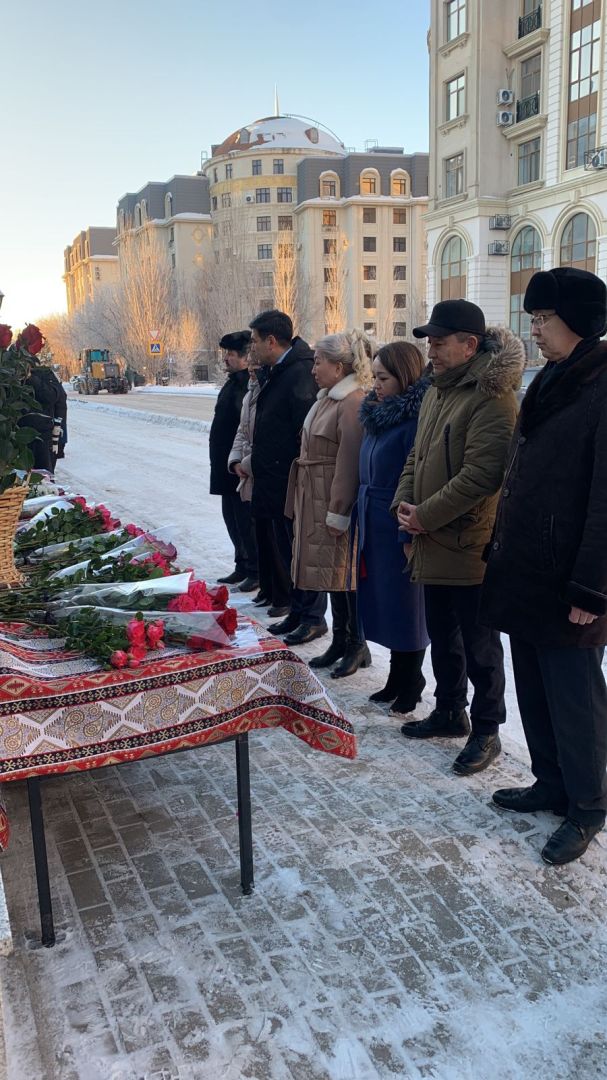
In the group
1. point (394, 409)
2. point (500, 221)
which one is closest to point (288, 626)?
point (394, 409)

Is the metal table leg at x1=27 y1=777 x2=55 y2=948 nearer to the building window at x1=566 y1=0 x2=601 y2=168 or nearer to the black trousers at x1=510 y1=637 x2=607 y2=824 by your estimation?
the black trousers at x1=510 y1=637 x2=607 y2=824

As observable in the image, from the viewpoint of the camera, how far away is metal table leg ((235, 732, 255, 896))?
8.68 ft

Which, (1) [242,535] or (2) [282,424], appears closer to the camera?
(2) [282,424]

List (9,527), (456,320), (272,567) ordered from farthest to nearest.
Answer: (272,567), (9,527), (456,320)

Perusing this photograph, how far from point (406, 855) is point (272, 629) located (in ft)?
8.28

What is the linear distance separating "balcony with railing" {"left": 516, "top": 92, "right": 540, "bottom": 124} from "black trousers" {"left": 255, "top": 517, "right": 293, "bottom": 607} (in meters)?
29.7

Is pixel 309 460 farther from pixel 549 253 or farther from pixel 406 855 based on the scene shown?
pixel 549 253

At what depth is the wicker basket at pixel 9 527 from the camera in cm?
329

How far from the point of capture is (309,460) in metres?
4.52

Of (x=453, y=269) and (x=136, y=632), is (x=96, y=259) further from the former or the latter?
(x=136, y=632)

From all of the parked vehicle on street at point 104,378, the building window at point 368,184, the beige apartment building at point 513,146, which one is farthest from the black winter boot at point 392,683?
the building window at point 368,184

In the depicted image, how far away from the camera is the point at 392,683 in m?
4.15

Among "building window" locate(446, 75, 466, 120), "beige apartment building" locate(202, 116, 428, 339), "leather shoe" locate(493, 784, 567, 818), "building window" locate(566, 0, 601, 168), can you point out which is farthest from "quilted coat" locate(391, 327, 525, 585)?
"beige apartment building" locate(202, 116, 428, 339)

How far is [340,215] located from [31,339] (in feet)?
216
